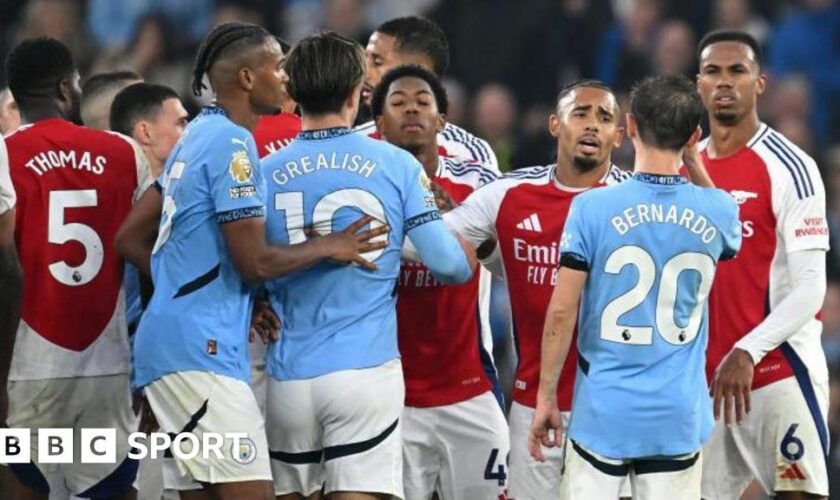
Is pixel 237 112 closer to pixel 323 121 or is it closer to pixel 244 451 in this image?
pixel 323 121

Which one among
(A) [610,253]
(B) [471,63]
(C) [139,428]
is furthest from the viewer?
(B) [471,63]

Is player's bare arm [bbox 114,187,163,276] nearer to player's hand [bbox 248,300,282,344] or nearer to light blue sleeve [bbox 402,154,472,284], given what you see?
player's hand [bbox 248,300,282,344]

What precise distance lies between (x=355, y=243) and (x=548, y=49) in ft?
23.3

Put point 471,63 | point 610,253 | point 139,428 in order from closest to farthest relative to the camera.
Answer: point 610,253, point 139,428, point 471,63

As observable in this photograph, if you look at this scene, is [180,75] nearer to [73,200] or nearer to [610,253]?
[73,200]

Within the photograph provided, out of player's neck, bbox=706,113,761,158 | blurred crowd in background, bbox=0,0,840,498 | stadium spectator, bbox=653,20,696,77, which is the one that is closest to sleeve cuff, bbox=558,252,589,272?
player's neck, bbox=706,113,761,158

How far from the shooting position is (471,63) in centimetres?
1357

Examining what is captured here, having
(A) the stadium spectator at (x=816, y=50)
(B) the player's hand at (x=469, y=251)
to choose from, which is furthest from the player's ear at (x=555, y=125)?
(A) the stadium spectator at (x=816, y=50)

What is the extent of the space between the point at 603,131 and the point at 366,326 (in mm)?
1321

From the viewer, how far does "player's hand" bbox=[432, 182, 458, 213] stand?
7.24 meters

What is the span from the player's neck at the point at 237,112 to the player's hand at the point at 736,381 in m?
2.20

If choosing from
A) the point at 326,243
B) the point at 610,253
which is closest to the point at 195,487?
the point at 326,243

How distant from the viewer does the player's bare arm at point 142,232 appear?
22.2 feet

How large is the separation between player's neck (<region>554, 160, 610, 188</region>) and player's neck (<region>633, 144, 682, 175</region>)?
64 cm
